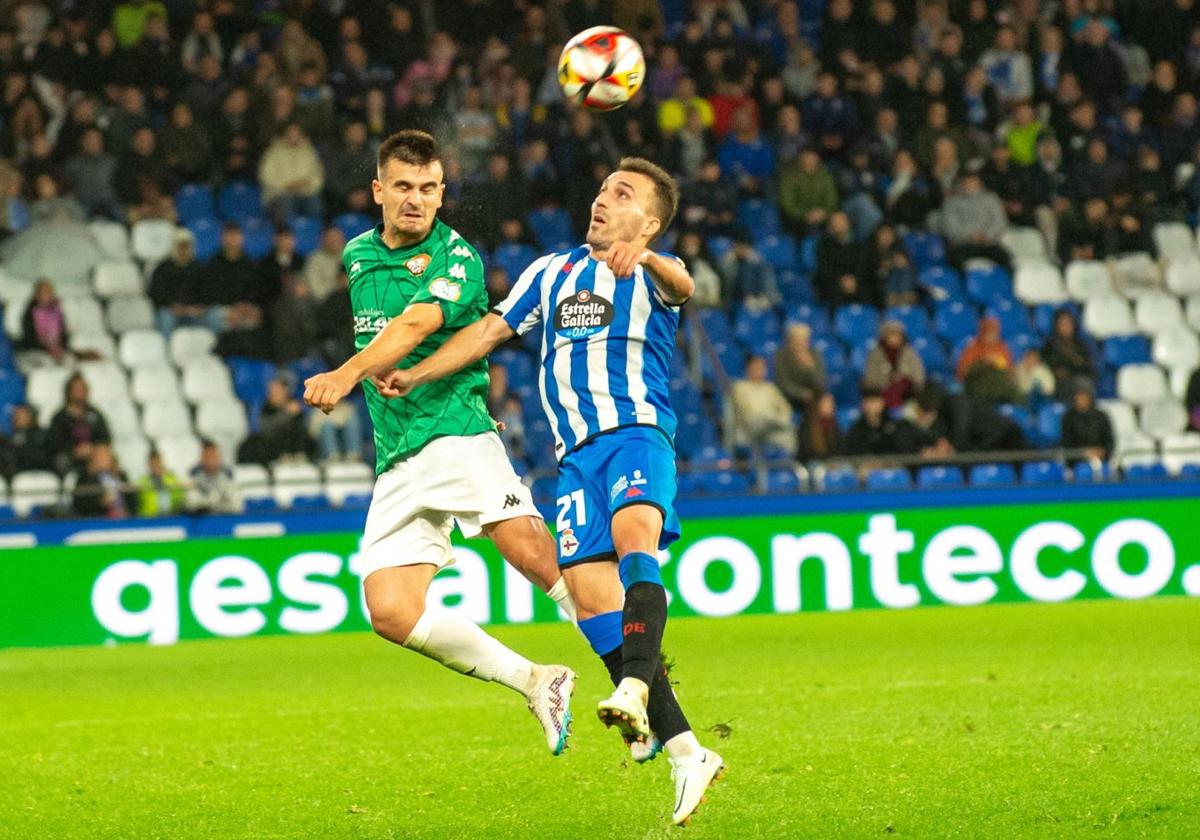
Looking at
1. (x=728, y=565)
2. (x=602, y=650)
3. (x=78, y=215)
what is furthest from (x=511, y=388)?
(x=602, y=650)

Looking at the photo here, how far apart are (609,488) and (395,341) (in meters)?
0.91

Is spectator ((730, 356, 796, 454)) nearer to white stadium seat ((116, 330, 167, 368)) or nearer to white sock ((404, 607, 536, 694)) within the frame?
white stadium seat ((116, 330, 167, 368))

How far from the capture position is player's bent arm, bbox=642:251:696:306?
5750mm

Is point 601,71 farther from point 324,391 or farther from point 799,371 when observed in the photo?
point 799,371

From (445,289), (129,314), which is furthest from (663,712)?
(129,314)

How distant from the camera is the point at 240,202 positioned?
1645 centimetres

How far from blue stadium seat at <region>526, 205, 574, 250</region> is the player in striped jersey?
33.4 ft

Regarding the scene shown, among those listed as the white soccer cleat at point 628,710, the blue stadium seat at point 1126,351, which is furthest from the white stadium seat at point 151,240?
the white soccer cleat at point 628,710

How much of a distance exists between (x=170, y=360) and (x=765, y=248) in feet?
18.7

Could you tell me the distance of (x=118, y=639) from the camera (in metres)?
12.4

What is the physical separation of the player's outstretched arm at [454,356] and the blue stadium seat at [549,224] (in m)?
10.2

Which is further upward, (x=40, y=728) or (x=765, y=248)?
(x=765, y=248)

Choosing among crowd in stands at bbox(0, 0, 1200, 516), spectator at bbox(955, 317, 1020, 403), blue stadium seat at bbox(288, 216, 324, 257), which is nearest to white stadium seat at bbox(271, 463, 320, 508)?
crowd in stands at bbox(0, 0, 1200, 516)

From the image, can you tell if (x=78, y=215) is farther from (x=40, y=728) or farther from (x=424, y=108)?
(x=40, y=728)
